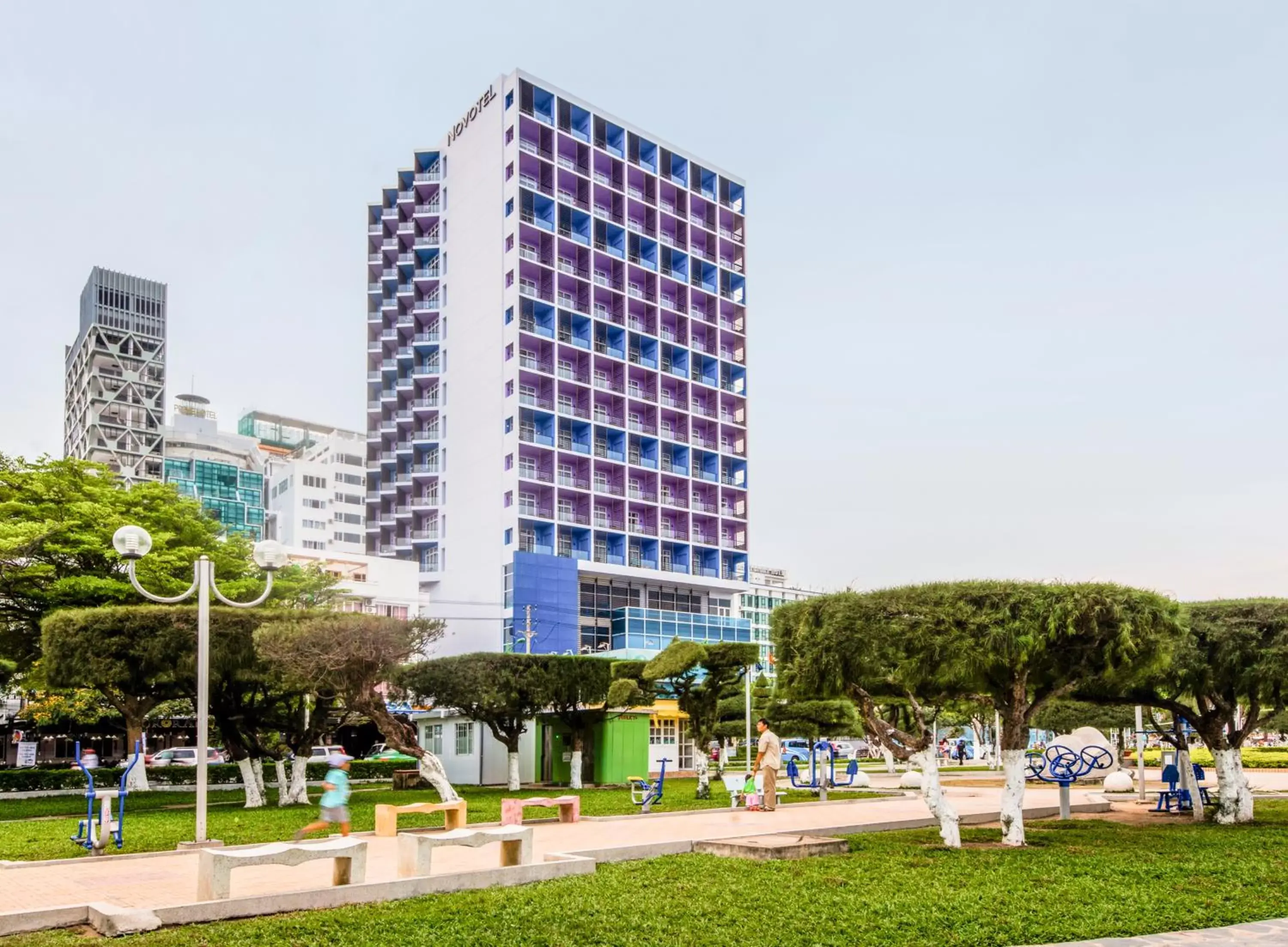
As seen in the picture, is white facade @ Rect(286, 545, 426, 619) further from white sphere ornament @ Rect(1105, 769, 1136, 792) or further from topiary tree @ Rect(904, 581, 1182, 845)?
topiary tree @ Rect(904, 581, 1182, 845)

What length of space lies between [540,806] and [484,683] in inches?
394

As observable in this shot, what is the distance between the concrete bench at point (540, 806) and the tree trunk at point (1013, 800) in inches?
272

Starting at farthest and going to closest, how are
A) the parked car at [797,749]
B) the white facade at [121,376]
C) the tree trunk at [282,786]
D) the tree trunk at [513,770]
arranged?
the white facade at [121,376] < the parked car at [797,749] < the tree trunk at [513,770] < the tree trunk at [282,786]

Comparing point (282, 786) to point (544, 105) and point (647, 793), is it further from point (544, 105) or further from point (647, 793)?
point (544, 105)

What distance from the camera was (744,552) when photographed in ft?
308

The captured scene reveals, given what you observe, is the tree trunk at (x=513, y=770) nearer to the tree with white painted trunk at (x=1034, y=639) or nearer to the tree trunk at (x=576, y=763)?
the tree trunk at (x=576, y=763)

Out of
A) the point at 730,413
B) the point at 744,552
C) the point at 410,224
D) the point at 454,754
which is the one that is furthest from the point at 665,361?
the point at 454,754

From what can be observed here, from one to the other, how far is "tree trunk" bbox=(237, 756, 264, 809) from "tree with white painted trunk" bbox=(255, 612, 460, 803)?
417cm

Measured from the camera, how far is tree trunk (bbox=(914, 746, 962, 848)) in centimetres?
1627

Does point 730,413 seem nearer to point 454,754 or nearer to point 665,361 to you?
point 665,361

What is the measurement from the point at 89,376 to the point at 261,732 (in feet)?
337

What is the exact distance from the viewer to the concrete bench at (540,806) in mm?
17250

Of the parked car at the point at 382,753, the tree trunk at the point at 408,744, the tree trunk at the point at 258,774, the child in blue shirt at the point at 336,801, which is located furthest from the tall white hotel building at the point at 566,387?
the child in blue shirt at the point at 336,801

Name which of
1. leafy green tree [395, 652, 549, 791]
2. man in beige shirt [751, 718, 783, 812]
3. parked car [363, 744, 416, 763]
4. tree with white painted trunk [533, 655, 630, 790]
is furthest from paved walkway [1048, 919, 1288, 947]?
parked car [363, 744, 416, 763]
